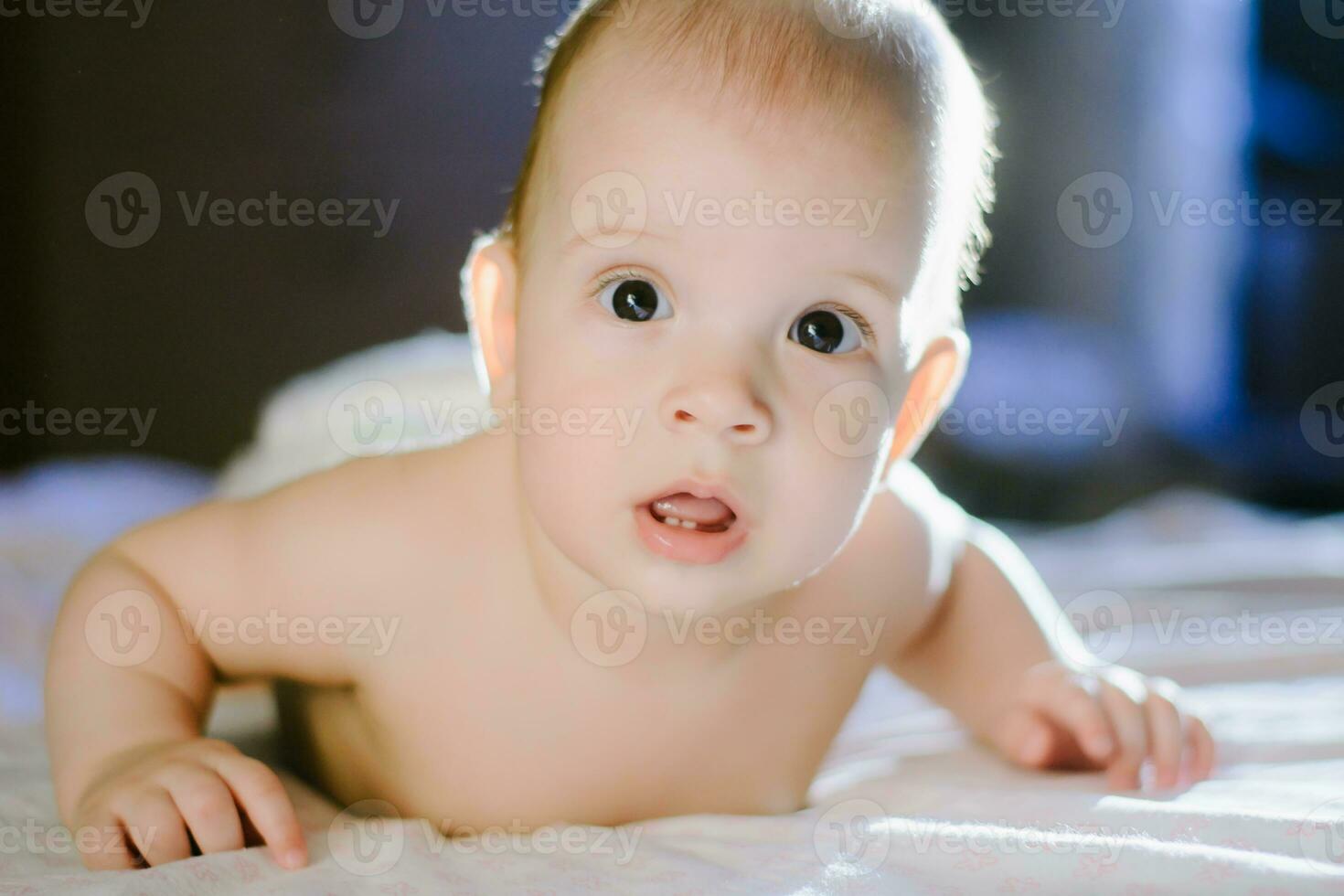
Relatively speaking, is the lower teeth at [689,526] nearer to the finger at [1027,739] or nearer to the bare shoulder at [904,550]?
the bare shoulder at [904,550]

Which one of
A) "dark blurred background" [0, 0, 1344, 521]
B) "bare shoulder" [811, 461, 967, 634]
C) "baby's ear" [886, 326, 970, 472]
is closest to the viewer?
"baby's ear" [886, 326, 970, 472]

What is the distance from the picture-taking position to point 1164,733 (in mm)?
1039

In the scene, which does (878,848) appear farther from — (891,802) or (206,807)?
(206,807)

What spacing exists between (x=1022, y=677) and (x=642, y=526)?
0.48 meters

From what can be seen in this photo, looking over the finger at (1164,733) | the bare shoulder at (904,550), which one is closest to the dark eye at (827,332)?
the bare shoulder at (904,550)

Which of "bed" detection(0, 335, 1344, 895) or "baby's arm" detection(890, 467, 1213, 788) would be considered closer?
"bed" detection(0, 335, 1344, 895)

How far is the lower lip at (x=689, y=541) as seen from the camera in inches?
32.1

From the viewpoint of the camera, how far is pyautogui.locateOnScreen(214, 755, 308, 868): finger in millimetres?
790

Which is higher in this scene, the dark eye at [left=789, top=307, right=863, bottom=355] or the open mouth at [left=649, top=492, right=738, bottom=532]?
the dark eye at [left=789, top=307, right=863, bottom=355]

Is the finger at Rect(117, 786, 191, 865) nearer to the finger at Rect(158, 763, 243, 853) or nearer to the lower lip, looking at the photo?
the finger at Rect(158, 763, 243, 853)

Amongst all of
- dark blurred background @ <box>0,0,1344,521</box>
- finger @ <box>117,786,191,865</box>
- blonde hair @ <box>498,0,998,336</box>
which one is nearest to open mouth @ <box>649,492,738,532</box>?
blonde hair @ <box>498,0,998,336</box>

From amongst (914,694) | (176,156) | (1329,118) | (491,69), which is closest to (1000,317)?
(1329,118)

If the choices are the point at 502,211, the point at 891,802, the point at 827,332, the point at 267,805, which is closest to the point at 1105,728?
the point at 891,802

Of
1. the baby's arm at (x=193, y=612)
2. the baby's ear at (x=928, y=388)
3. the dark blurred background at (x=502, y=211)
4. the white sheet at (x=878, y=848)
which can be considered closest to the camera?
the white sheet at (x=878, y=848)
